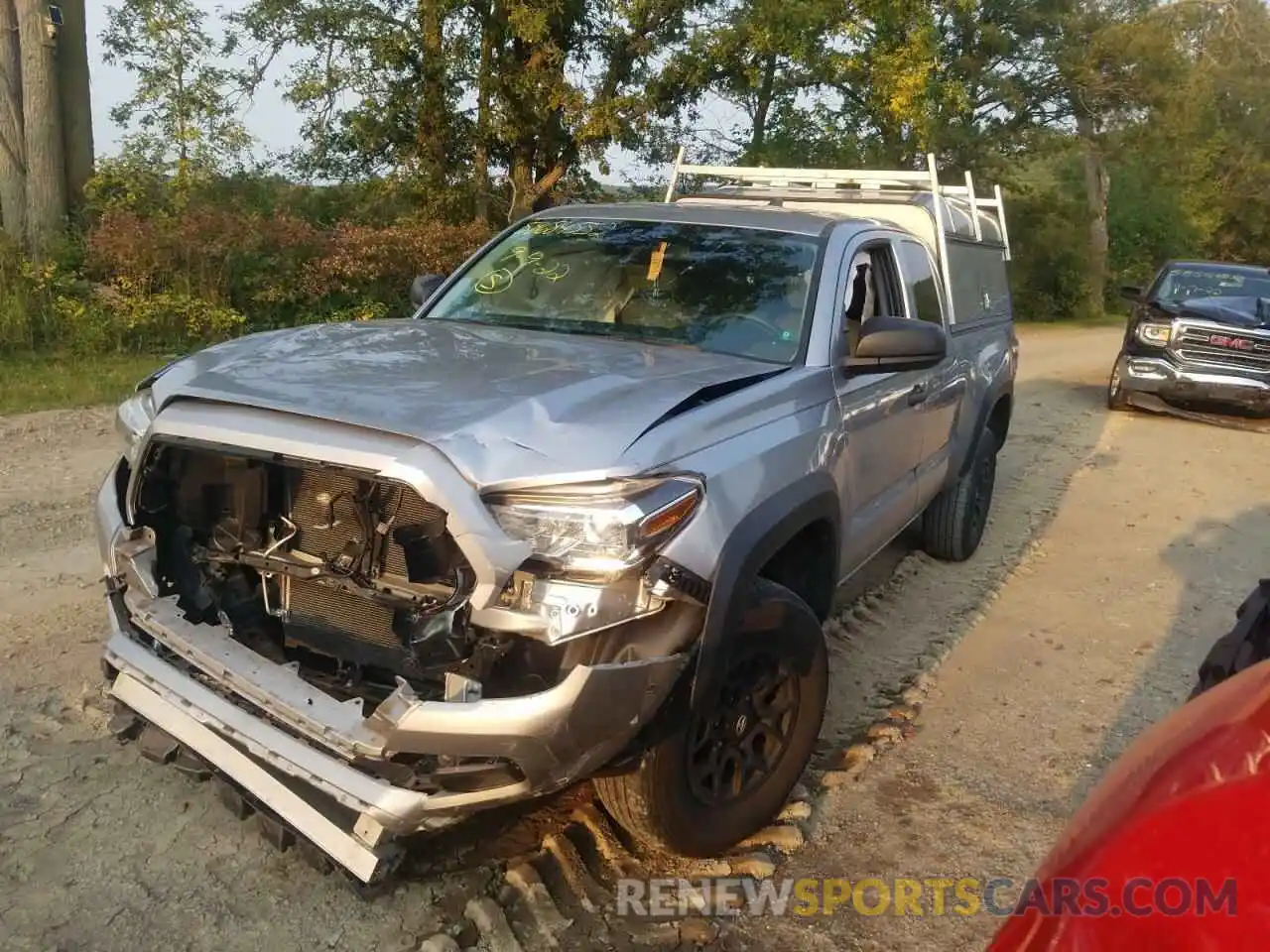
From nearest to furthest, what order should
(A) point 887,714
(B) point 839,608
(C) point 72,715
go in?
(C) point 72,715, (A) point 887,714, (B) point 839,608

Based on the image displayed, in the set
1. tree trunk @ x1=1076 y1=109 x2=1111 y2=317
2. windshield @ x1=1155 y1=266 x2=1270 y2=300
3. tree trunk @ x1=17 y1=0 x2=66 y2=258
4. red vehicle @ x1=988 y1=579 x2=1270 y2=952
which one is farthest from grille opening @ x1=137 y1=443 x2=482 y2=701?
tree trunk @ x1=1076 y1=109 x2=1111 y2=317

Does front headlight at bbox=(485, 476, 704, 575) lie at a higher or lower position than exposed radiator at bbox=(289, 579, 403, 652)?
higher

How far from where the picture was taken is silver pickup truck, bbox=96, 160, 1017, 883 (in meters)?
2.55

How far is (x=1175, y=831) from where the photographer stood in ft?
4.92

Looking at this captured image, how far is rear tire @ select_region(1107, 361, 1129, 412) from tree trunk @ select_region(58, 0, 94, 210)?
40.5ft

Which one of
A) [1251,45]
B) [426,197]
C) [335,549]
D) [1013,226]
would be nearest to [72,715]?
Answer: [335,549]

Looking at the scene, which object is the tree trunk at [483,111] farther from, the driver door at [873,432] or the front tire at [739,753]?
the front tire at [739,753]

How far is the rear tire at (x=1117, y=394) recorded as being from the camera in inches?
474

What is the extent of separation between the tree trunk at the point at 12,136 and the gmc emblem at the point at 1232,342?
13.2m

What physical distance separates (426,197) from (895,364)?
13.8 m

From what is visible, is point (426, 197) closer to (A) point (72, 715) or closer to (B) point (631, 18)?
(B) point (631, 18)

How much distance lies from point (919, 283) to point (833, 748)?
2.28 m

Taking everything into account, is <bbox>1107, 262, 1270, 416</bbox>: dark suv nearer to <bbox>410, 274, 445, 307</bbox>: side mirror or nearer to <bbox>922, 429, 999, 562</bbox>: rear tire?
<bbox>922, 429, 999, 562</bbox>: rear tire

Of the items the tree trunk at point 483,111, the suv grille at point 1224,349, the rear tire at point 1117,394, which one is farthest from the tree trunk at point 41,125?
the suv grille at point 1224,349
